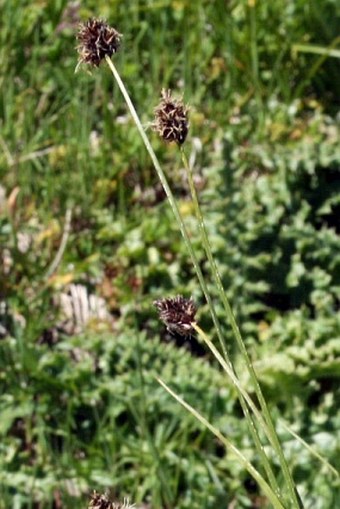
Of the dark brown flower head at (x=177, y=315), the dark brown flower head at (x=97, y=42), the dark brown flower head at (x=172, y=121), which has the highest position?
the dark brown flower head at (x=97, y=42)

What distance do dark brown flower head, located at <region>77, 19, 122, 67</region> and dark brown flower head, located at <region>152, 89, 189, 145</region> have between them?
93 millimetres

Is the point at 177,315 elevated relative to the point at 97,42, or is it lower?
lower

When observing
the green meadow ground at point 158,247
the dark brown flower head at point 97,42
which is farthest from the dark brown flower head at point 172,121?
the green meadow ground at point 158,247

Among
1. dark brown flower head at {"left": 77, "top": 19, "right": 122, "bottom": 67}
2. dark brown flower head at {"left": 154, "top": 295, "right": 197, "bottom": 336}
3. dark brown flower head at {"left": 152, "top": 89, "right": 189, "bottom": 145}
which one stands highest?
dark brown flower head at {"left": 77, "top": 19, "right": 122, "bottom": 67}

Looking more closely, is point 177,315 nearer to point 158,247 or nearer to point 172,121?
point 172,121

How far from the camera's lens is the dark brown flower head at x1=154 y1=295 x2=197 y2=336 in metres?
1.34

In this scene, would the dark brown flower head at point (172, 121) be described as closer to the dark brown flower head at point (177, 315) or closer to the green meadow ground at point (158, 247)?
the dark brown flower head at point (177, 315)

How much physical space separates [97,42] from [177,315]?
1.04 ft

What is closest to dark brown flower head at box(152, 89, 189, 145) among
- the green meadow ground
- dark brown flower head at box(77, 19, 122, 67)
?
dark brown flower head at box(77, 19, 122, 67)

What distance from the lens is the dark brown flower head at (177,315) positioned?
1345 millimetres

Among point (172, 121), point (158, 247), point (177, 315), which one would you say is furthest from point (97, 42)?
point (158, 247)

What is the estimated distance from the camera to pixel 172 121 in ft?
4.24

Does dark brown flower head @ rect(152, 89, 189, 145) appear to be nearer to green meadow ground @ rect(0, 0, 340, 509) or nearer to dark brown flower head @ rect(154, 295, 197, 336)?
dark brown flower head @ rect(154, 295, 197, 336)

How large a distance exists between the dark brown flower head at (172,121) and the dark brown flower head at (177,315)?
0.19 meters
